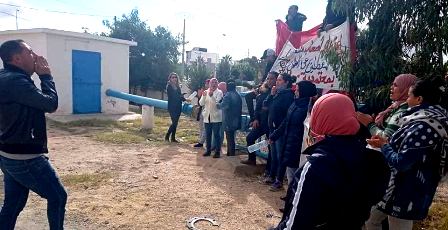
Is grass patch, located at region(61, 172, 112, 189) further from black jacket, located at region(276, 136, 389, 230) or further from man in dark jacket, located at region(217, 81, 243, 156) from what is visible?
black jacket, located at region(276, 136, 389, 230)

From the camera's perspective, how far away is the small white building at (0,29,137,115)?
506 inches

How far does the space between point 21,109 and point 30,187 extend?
0.58 metres

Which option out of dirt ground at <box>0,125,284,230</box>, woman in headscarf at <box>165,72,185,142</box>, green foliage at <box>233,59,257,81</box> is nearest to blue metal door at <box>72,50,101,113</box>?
woman in headscarf at <box>165,72,185,142</box>

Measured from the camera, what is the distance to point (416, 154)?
7.91ft

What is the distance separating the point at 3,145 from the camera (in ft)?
8.98

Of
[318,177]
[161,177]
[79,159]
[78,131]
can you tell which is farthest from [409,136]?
[78,131]

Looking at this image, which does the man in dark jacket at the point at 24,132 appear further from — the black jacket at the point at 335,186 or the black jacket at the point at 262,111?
the black jacket at the point at 262,111

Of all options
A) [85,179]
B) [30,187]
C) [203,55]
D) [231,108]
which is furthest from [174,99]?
[203,55]

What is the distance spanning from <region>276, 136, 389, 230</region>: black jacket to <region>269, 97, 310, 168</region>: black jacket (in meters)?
2.91

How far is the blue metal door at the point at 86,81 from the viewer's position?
1361 centimetres

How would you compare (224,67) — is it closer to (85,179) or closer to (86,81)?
(86,81)

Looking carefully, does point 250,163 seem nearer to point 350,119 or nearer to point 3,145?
point 3,145

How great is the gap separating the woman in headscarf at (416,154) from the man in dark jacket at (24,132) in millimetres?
2331

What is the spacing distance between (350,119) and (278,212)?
3122 millimetres
